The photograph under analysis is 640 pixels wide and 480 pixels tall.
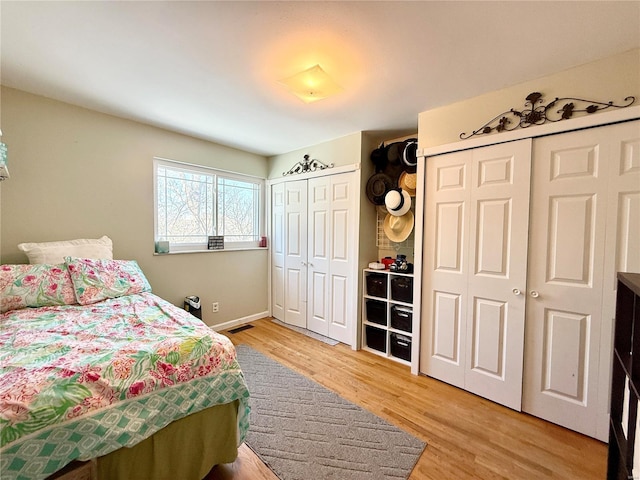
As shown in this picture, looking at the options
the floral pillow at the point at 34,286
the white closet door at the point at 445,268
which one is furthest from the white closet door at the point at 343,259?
the floral pillow at the point at 34,286

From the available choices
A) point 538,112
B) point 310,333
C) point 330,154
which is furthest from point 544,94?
point 310,333

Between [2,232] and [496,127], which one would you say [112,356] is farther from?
[496,127]

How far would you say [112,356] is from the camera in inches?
47.0

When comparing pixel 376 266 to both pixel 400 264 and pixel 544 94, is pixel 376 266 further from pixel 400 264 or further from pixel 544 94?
pixel 544 94

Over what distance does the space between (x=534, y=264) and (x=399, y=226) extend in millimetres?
1139

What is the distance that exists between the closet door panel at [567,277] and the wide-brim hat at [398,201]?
99cm

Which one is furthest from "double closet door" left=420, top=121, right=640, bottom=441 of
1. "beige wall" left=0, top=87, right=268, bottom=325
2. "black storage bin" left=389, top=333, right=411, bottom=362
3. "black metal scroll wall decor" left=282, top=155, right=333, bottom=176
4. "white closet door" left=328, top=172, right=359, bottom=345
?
"beige wall" left=0, top=87, right=268, bottom=325

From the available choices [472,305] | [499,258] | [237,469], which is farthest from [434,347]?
[237,469]

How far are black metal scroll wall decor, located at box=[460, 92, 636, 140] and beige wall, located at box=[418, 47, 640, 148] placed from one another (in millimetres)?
27

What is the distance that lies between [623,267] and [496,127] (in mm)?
1191

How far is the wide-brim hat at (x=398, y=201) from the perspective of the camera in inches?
101

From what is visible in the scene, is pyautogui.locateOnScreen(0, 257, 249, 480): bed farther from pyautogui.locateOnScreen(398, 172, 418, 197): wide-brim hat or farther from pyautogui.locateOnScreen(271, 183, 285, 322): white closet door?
pyautogui.locateOnScreen(398, 172, 418, 197): wide-brim hat

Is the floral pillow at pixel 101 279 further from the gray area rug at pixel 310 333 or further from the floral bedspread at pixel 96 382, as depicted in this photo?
the gray area rug at pixel 310 333

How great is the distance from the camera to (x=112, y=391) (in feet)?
3.54
